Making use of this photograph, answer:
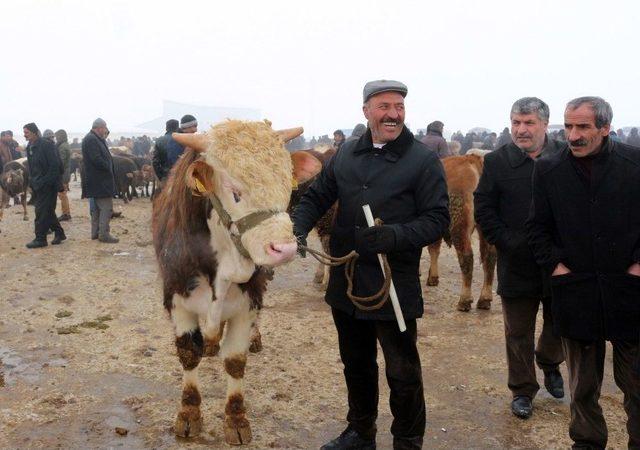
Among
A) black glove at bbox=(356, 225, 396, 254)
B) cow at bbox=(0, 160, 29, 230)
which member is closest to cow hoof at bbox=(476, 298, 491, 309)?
black glove at bbox=(356, 225, 396, 254)

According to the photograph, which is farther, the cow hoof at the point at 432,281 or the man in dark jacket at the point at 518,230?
the cow hoof at the point at 432,281

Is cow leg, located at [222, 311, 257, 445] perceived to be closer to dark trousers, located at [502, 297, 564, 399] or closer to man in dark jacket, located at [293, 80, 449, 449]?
man in dark jacket, located at [293, 80, 449, 449]

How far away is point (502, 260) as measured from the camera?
13.4 feet

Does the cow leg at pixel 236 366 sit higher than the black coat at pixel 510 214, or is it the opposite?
the black coat at pixel 510 214

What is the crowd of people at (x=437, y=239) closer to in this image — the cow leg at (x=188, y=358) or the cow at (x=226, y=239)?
the cow at (x=226, y=239)

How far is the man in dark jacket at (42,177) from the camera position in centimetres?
981

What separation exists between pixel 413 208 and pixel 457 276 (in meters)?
5.53

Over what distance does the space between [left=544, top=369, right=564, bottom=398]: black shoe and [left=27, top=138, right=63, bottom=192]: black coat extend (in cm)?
869

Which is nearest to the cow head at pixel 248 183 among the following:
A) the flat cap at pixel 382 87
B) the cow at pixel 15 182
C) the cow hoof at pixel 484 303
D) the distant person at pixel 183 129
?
the flat cap at pixel 382 87

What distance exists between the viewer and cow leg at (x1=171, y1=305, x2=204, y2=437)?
371cm

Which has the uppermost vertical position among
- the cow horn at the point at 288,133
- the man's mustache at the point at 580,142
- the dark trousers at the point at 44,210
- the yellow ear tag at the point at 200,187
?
the cow horn at the point at 288,133

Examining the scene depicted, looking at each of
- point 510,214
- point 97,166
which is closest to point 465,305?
point 510,214

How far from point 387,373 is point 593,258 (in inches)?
50.0

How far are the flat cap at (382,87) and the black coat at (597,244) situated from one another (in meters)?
0.97
